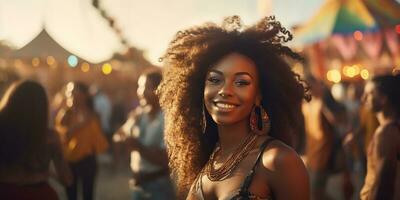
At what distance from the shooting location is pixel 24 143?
11.8 feet

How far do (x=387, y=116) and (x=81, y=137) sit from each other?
3.53 meters

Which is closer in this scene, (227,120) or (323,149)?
(227,120)

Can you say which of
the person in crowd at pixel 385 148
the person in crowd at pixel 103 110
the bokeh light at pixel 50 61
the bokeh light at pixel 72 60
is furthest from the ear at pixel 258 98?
the bokeh light at pixel 50 61

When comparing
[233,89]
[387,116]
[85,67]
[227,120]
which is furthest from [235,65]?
[85,67]

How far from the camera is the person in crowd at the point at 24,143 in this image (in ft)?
11.6

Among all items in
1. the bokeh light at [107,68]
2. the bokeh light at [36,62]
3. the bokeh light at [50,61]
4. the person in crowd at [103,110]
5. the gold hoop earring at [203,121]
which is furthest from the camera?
the bokeh light at [107,68]

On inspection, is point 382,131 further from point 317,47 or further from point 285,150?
point 317,47

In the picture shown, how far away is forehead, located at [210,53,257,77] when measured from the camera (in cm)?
240

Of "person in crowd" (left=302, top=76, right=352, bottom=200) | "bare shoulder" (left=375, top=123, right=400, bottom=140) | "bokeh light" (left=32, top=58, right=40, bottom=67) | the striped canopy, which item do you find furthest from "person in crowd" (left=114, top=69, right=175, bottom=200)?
"bokeh light" (left=32, top=58, right=40, bottom=67)

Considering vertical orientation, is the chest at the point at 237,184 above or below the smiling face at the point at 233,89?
below

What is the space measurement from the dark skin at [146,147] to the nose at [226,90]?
239 cm

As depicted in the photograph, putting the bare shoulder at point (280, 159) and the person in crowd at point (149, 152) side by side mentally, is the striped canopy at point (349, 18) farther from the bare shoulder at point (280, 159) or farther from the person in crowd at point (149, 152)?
the bare shoulder at point (280, 159)

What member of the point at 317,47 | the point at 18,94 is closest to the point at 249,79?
the point at 18,94

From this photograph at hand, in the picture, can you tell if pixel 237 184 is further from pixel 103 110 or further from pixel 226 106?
pixel 103 110
